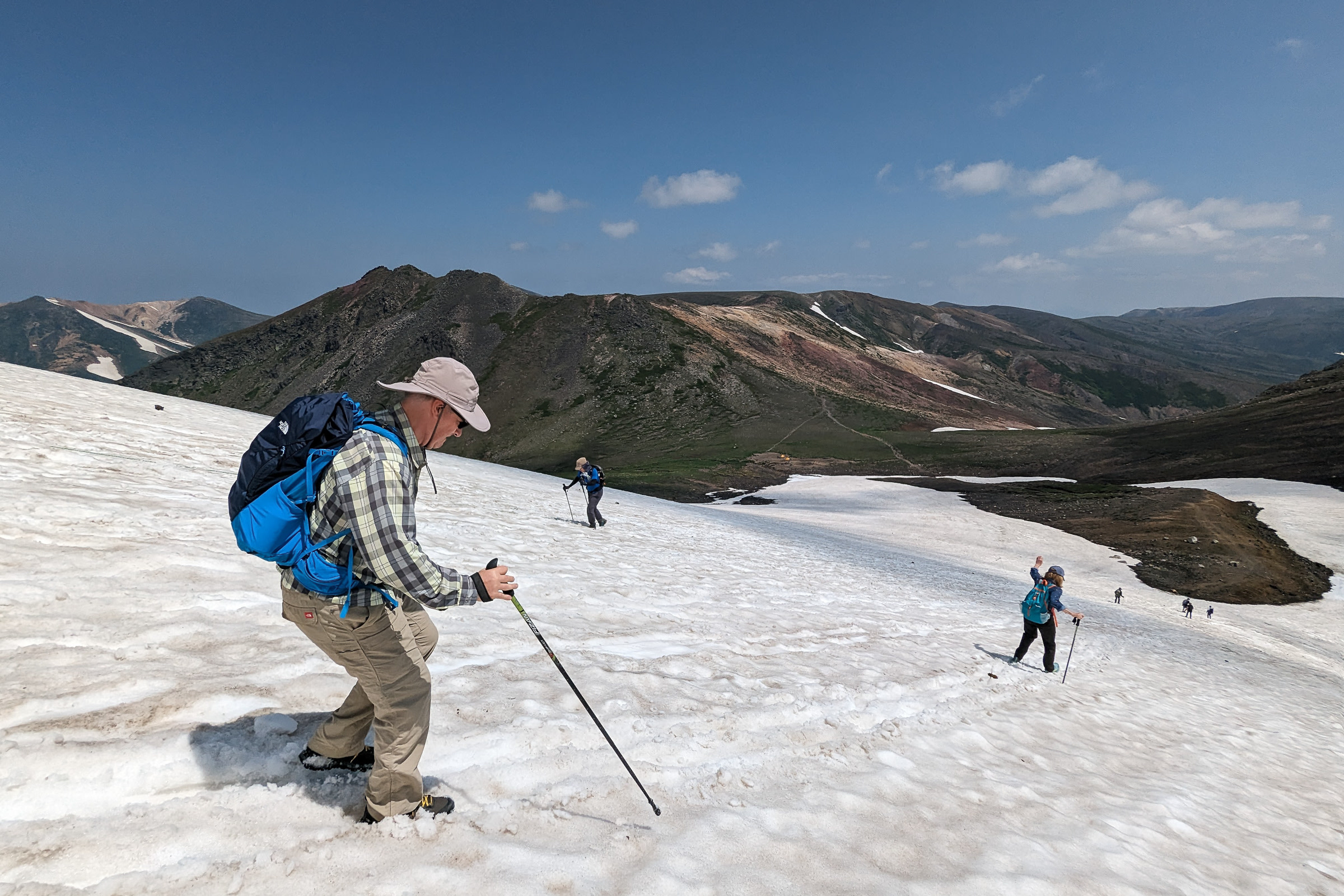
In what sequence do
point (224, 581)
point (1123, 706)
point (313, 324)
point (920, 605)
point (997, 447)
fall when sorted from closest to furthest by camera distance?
point (224, 581)
point (1123, 706)
point (920, 605)
point (997, 447)
point (313, 324)

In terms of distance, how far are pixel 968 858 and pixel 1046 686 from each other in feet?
27.2

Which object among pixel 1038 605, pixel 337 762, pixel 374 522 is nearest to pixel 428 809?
pixel 337 762

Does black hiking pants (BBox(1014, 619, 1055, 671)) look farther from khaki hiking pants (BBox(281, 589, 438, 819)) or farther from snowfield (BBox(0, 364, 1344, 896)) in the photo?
khaki hiking pants (BBox(281, 589, 438, 819))

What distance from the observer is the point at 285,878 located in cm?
393

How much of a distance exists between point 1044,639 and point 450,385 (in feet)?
45.8

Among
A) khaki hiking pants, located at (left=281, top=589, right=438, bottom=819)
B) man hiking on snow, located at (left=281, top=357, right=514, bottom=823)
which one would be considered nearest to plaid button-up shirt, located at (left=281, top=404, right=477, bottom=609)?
man hiking on snow, located at (left=281, top=357, right=514, bottom=823)

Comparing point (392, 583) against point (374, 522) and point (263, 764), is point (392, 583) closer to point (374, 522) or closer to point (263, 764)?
point (374, 522)

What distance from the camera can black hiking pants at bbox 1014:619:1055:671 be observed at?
44.2ft

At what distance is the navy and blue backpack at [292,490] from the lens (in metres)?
3.91

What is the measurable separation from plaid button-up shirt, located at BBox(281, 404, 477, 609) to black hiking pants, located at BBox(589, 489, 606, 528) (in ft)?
A: 53.7

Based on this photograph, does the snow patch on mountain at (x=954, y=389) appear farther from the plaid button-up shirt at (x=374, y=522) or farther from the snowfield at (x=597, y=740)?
the plaid button-up shirt at (x=374, y=522)

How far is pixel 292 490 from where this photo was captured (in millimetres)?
3941

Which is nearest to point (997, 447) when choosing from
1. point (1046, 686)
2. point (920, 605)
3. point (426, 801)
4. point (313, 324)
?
point (920, 605)

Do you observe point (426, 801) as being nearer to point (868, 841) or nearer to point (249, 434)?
point (868, 841)
